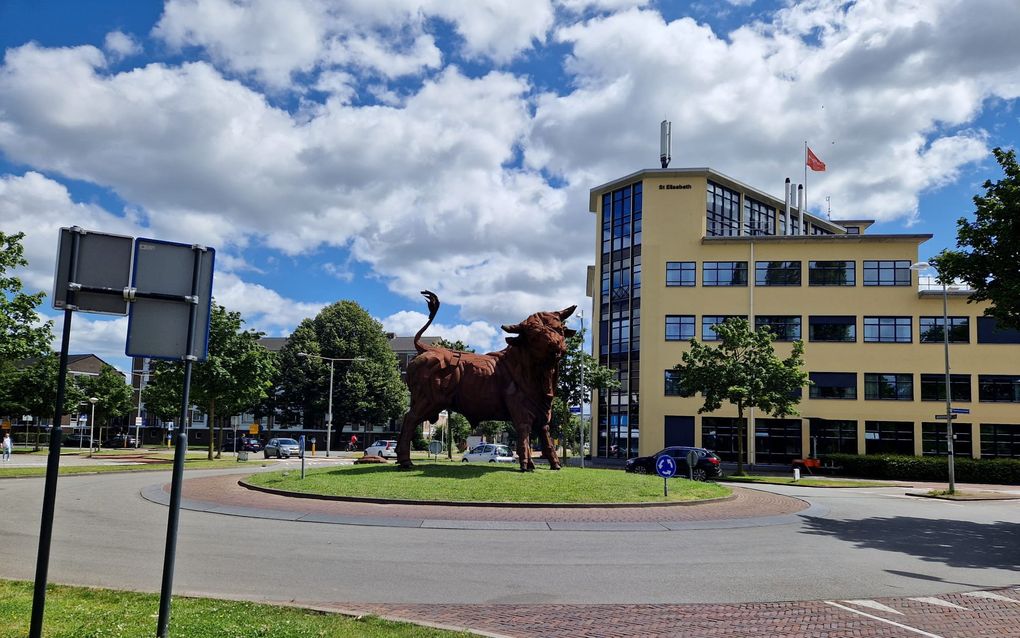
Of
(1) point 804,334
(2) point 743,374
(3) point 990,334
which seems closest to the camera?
(2) point 743,374

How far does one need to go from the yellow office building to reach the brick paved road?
139 ft

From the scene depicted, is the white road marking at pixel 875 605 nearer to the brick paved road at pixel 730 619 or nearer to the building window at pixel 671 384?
the brick paved road at pixel 730 619

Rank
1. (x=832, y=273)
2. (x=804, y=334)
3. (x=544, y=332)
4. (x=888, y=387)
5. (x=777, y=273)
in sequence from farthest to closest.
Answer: (x=777, y=273)
(x=832, y=273)
(x=804, y=334)
(x=888, y=387)
(x=544, y=332)

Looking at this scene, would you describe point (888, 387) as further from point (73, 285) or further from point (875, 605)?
point (73, 285)

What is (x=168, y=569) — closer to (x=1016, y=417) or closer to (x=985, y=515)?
(x=985, y=515)

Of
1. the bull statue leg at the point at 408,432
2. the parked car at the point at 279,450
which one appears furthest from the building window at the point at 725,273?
the bull statue leg at the point at 408,432

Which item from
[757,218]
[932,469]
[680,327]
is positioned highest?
[757,218]

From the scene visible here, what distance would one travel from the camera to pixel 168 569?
5867mm

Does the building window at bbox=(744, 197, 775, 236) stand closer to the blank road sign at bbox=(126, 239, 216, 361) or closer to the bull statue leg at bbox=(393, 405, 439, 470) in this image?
the bull statue leg at bbox=(393, 405, 439, 470)

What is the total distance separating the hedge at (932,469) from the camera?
39.3 m

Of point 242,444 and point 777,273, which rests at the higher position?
point 777,273

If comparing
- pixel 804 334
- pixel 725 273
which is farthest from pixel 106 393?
pixel 804 334

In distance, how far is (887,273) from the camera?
52000mm

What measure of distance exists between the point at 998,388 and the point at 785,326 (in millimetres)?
14724
